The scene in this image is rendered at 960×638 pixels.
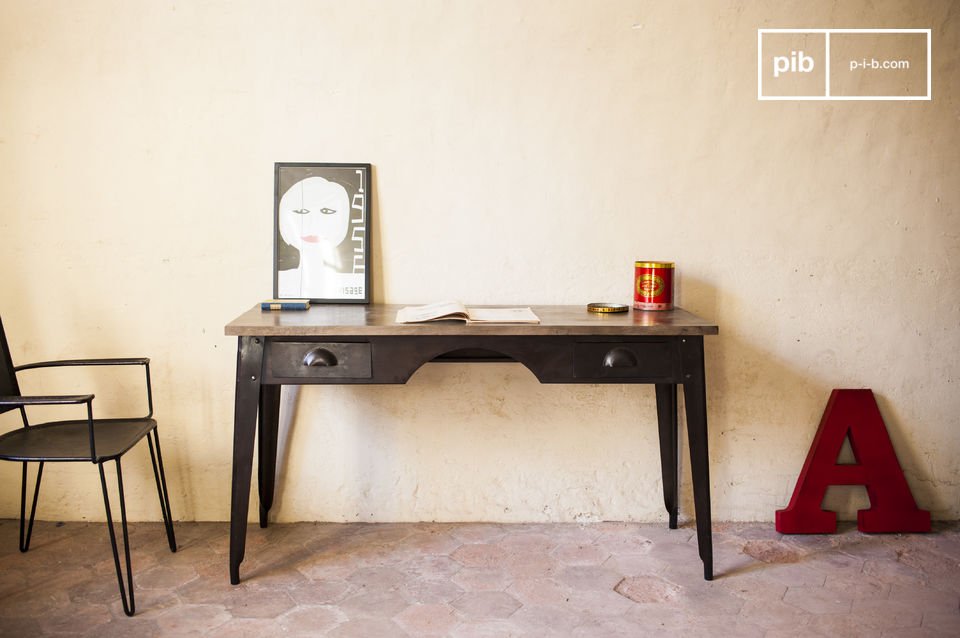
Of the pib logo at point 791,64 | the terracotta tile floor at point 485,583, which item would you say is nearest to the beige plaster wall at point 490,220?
the pib logo at point 791,64

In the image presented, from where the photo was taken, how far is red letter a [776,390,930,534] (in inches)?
119

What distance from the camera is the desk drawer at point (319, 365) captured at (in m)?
2.48

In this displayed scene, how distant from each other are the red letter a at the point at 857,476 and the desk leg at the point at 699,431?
1.95ft

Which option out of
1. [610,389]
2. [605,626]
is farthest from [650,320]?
[605,626]

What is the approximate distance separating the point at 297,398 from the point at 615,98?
1746 mm

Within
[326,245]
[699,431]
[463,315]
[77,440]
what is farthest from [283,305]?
[699,431]

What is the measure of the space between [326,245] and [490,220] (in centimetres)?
65

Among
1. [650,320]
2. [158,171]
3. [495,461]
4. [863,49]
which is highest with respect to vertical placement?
[863,49]

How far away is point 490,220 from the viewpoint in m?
2.99

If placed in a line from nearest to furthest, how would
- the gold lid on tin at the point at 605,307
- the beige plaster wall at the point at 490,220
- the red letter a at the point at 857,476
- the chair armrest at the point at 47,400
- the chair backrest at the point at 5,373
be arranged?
the chair armrest at the point at 47,400 < the chair backrest at the point at 5,373 < the gold lid on tin at the point at 605,307 < the beige plaster wall at the point at 490,220 < the red letter a at the point at 857,476

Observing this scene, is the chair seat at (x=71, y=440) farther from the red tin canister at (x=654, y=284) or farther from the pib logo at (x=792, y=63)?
the pib logo at (x=792, y=63)

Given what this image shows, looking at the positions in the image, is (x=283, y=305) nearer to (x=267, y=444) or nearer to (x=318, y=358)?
(x=318, y=358)

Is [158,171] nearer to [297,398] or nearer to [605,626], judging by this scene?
[297,398]

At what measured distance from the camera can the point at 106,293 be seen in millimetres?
3021
